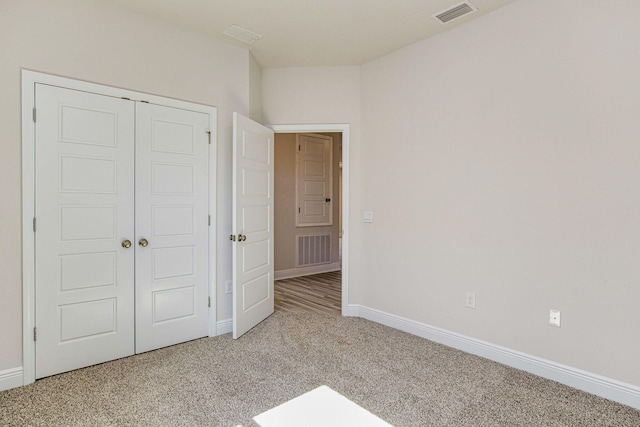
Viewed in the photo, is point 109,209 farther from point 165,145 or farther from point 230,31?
point 230,31

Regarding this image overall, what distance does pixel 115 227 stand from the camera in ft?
9.11

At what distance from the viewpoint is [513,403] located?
86.0 inches

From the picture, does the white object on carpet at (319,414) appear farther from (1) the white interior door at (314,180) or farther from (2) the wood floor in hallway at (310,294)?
(1) the white interior door at (314,180)

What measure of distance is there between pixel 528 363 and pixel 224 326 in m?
2.63

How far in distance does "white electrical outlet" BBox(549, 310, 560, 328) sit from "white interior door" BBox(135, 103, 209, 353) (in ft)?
9.38

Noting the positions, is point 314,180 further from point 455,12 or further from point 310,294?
point 455,12

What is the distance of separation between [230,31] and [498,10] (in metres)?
2.26

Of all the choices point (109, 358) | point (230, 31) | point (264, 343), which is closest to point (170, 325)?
point (109, 358)

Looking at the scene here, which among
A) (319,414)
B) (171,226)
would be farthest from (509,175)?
(171,226)

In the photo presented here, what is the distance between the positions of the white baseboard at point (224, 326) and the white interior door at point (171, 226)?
11 centimetres

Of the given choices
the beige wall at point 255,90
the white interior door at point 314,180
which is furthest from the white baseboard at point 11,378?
the white interior door at point 314,180

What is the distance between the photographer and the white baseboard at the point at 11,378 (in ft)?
7.62

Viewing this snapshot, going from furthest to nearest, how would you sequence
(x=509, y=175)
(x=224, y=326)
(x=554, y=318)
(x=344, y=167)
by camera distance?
(x=344, y=167) → (x=224, y=326) → (x=509, y=175) → (x=554, y=318)

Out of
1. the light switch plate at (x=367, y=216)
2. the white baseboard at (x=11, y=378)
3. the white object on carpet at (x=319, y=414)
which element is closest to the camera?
the white object on carpet at (x=319, y=414)
